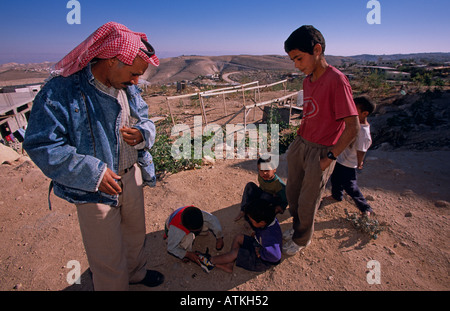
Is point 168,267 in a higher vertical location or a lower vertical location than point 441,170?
lower

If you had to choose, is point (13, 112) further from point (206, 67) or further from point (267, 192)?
point (206, 67)

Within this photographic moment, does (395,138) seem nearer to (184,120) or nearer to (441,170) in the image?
(441,170)

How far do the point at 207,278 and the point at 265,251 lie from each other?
593 mm

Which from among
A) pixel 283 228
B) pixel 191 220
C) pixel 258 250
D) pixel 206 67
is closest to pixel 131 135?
pixel 191 220

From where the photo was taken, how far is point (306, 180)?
2.06 metres

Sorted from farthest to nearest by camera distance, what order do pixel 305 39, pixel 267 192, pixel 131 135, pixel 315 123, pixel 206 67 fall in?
pixel 206 67 → pixel 267 192 → pixel 315 123 → pixel 305 39 → pixel 131 135

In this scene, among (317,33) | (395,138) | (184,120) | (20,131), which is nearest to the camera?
(317,33)

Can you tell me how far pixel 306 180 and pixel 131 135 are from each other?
1.45 meters

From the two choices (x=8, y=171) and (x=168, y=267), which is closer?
(x=168, y=267)

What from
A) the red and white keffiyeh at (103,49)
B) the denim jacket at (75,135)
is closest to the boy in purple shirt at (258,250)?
the denim jacket at (75,135)

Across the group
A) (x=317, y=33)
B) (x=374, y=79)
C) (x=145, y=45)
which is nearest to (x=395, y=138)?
(x=317, y=33)

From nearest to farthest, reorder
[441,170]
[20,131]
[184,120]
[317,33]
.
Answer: [317,33] < [441,170] < [20,131] < [184,120]

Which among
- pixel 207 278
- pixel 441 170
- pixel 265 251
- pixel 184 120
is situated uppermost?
pixel 184 120

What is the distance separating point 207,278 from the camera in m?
2.20
